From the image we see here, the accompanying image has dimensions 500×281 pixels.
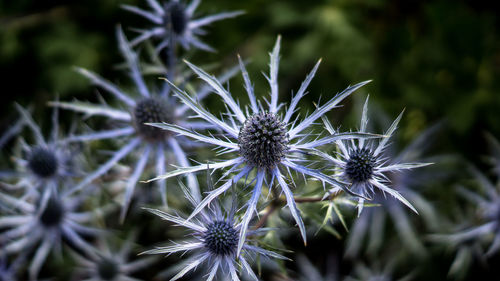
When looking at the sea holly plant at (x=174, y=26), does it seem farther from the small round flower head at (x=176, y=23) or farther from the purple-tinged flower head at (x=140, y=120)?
the purple-tinged flower head at (x=140, y=120)

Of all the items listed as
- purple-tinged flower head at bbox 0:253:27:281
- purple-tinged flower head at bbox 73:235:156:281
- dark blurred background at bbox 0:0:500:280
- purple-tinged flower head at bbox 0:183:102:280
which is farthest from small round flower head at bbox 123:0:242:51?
purple-tinged flower head at bbox 0:253:27:281

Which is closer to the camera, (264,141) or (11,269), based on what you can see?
(264,141)

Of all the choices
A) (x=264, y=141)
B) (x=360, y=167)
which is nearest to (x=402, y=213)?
(x=360, y=167)

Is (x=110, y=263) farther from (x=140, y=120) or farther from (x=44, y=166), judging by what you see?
(x=140, y=120)

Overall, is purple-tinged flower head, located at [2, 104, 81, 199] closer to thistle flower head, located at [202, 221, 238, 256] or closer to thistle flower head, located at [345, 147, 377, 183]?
thistle flower head, located at [202, 221, 238, 256]

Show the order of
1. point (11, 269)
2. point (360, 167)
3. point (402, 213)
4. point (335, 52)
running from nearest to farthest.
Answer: point (360, 167) < point (11, 269) < point (402, 213) < point (335, 52)
